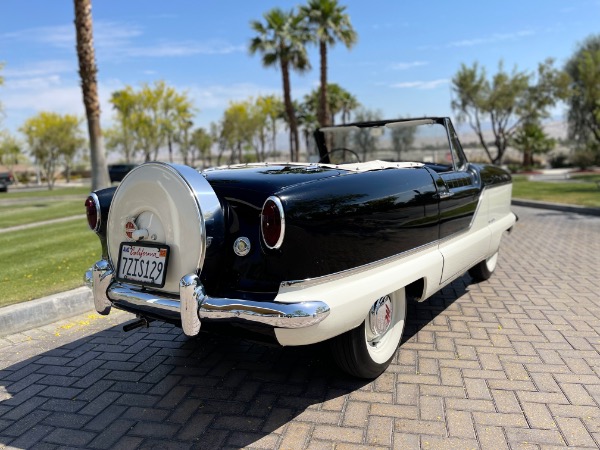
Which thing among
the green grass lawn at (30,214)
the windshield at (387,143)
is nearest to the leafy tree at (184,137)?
the green grass lawn at (30,214)

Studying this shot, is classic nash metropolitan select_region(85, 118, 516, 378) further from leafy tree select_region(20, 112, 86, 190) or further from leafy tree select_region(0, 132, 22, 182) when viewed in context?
leafy tree select_region(0, 132, 22, 182)

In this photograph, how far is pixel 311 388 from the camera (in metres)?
3.04

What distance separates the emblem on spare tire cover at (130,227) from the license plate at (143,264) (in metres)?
0.06

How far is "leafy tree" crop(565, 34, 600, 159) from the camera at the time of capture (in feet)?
88.2

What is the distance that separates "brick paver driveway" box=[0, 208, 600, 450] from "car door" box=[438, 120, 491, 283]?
58cm

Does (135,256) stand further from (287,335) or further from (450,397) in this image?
(450,397)

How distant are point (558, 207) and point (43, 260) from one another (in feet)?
37.3

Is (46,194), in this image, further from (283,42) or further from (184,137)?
(184,137)

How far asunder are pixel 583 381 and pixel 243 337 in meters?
2.16

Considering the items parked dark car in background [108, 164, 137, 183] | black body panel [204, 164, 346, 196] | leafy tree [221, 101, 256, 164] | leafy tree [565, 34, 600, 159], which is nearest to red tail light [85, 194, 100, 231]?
black body panel [204, 164, 346, 196]

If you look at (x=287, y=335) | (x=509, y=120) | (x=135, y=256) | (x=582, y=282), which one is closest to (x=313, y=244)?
(x=287, y=335)

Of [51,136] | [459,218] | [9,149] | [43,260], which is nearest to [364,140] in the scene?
[459,218]

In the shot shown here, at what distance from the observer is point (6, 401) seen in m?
3.01

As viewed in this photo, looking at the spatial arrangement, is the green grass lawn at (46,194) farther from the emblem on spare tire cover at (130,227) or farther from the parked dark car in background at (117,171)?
the emblem on spare tire cover at (130,227)
